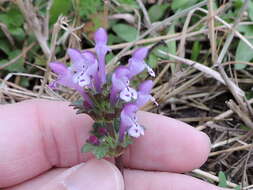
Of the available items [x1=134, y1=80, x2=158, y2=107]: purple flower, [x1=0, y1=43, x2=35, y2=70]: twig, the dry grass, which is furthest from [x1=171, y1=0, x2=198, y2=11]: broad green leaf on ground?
[x1=134, y1=80, x2=158, y2=107]: purple flower

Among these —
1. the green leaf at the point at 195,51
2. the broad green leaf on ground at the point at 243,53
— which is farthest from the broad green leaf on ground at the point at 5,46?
the broad green leaf on ground at the point at 243,53

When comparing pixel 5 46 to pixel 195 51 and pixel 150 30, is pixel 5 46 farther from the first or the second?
pixel 195 51

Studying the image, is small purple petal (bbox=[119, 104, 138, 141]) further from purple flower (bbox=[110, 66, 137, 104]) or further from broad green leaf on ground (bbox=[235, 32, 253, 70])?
broad green leaf on ground (bbox=[235, 32, 253, 70])

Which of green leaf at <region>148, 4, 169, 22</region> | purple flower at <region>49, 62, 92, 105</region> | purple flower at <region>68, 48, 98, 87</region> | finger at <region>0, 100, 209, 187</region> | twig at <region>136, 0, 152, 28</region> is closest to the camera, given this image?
purple flower at <region>68, 48, 98, 87</region>

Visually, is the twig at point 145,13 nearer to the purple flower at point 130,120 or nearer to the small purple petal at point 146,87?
the small purple petal at point 146,87

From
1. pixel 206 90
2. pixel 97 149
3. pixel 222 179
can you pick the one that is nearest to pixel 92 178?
pixel 97 149
